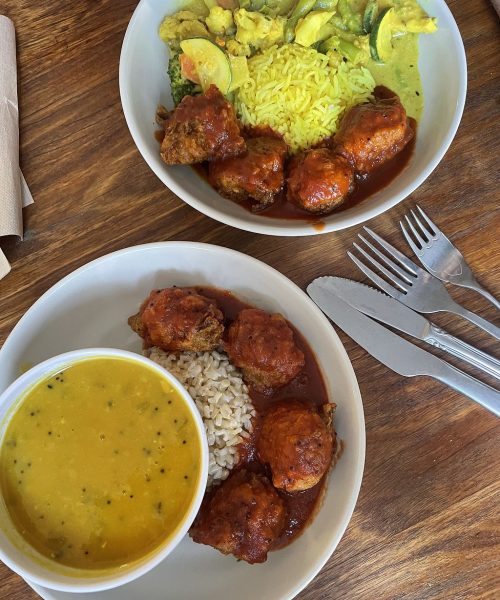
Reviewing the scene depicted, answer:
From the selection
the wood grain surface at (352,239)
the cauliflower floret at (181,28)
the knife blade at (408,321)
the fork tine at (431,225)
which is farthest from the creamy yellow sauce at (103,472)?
the cauliflower floret at (181,28)

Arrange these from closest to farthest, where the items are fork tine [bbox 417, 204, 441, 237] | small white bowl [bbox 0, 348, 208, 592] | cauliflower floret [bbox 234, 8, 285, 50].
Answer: small white bowl [bbox 0, 348, 208, 592] → cauliflower floret [bbox 234, 8, 285, 50] → fork tine [bbox 417, 204, 441, 237]

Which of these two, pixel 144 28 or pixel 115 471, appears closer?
pixel 115 471

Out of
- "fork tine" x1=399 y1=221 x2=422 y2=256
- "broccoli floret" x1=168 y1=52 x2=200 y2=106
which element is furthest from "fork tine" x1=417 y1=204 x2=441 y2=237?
"broccoli floret" x1=168 y1=52 x2=200 y2=106

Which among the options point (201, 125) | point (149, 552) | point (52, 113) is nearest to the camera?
point (149, 552)

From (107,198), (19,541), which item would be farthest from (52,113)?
(19,541)

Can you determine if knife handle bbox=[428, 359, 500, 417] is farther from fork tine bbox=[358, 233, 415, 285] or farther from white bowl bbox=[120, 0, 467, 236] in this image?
white bowl bbox=[120, 0, 467, 236]

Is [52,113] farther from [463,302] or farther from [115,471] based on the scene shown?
[463,302]

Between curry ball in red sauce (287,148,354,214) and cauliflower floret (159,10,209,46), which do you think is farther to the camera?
cauliflower floret (159,10,209,46)

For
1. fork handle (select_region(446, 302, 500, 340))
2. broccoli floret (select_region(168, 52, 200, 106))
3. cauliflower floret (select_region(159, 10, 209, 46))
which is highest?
cauliflower floret (select_region(159, 10, 209, 46))
